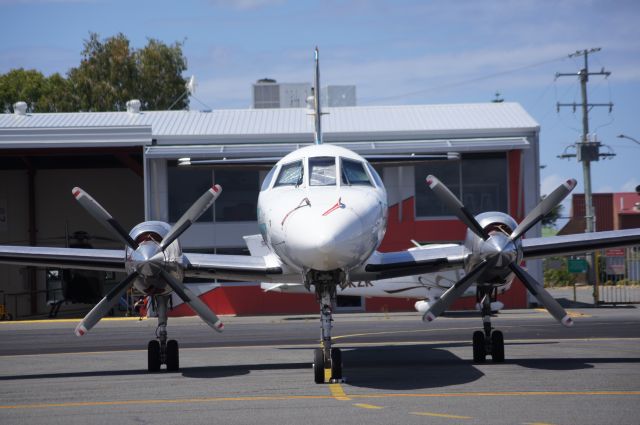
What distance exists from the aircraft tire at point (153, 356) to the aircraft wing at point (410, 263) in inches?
149

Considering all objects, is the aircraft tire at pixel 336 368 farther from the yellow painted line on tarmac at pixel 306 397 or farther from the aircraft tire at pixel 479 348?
the aircraft tire at pixel 479 348

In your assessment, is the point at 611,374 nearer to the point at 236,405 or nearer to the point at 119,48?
the point at 236,405

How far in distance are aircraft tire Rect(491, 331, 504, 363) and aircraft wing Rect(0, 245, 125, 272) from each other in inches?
272

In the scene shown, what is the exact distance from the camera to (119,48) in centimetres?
6588

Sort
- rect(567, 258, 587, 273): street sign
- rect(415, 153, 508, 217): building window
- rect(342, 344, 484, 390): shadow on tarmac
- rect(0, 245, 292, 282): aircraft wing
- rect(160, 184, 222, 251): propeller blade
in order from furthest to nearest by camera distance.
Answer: rect(567, 258, 587, 273): street sign, rect(415, 153, 508, 217): building window, rect(0, 245, 292, 282): aircraft wing, rect(160, 184, 222, 251): propeller blade, rect(342, 344, 484, 390): shadow on tarmac

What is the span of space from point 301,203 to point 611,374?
215 inches

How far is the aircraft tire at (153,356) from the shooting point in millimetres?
15398

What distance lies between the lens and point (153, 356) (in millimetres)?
15430

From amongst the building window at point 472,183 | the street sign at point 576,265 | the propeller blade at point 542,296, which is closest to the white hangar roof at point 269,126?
the building window at point 472,183

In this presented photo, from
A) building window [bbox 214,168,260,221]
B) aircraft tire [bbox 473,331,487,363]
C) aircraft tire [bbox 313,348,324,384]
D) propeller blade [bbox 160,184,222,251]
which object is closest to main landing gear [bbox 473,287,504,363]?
aircraft tire [bbox 473,331,487,363]

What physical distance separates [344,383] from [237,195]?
2545cm

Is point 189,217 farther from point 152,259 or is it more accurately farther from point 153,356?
point 153,356

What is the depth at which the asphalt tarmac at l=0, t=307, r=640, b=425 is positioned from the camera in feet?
33.2

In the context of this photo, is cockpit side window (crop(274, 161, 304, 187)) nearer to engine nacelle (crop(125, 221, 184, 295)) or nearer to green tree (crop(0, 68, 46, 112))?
engine nacelle (crop(125, 221, 184, 295))
